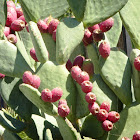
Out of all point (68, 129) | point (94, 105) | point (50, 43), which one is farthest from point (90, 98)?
point (50, 43)

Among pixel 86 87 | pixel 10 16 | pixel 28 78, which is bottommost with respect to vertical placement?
pixel 86 87

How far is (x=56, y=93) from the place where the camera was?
121cm

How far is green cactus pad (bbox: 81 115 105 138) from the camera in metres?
1.36

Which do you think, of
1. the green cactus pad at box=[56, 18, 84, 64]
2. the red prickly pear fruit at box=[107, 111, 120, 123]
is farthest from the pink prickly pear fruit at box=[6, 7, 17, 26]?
the red prickly pear fruit at box=[107, 111, 120, 123]

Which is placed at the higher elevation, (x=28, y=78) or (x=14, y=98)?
(x=28, y=78)

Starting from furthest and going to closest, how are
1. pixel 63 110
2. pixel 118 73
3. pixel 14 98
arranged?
pixel 14 98
pixel 118 73
pixel 63 110

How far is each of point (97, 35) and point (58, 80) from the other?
0.25 meters

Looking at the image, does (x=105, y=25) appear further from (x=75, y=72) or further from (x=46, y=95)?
(x=46, y=95)

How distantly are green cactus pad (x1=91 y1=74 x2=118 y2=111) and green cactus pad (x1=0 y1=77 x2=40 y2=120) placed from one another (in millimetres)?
318

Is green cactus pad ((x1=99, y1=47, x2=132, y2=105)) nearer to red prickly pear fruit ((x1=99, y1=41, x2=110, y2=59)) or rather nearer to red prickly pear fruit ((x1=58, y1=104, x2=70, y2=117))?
red prickly pear fruit ((x1=99, y1=41, x2=110, y2=59))

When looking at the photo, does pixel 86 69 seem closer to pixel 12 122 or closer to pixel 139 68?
pixel 139 68

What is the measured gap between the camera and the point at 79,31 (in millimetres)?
1372

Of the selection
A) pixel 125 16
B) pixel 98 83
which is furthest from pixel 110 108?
pixel 125 16

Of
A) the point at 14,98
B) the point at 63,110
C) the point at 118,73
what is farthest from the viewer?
the point at 14,98
